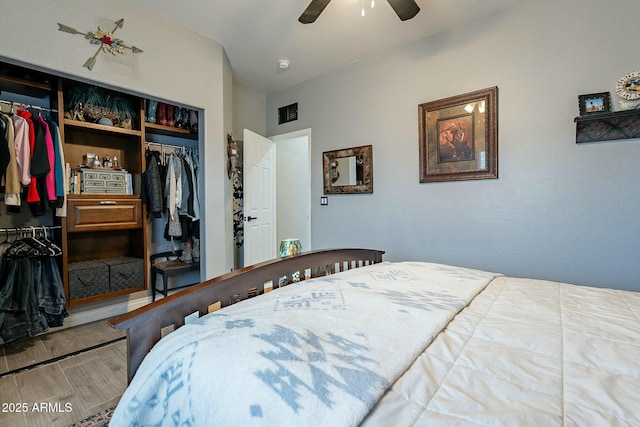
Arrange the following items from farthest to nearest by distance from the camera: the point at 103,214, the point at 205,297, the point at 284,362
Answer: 1. the point at 103,214
2. the point at 205,297
3. the point at 284,362

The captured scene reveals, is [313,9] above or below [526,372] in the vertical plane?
above

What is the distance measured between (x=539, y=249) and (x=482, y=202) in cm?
53

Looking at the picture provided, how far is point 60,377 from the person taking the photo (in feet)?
5.99

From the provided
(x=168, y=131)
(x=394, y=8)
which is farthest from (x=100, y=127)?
(x=394, y=8)

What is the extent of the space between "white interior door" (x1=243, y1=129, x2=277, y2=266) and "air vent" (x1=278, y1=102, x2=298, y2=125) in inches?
13.0

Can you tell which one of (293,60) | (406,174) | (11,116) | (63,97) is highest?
(293,60)

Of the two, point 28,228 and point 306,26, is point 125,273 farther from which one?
point 306,26

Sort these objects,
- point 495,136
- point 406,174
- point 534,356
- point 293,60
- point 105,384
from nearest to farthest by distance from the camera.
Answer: point 534,356 < point 105,384 < point 495,136 < point 406,174 < point 293,60

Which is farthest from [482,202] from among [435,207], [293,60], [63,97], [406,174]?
[63,97]

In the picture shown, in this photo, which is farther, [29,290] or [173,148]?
[173,148]

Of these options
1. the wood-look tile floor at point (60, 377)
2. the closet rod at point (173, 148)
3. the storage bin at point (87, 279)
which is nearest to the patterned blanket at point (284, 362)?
the wood-look tile floor at point (60, 377)

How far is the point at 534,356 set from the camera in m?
0.76

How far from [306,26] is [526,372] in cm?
275

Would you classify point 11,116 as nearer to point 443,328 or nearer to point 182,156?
point 182,156
